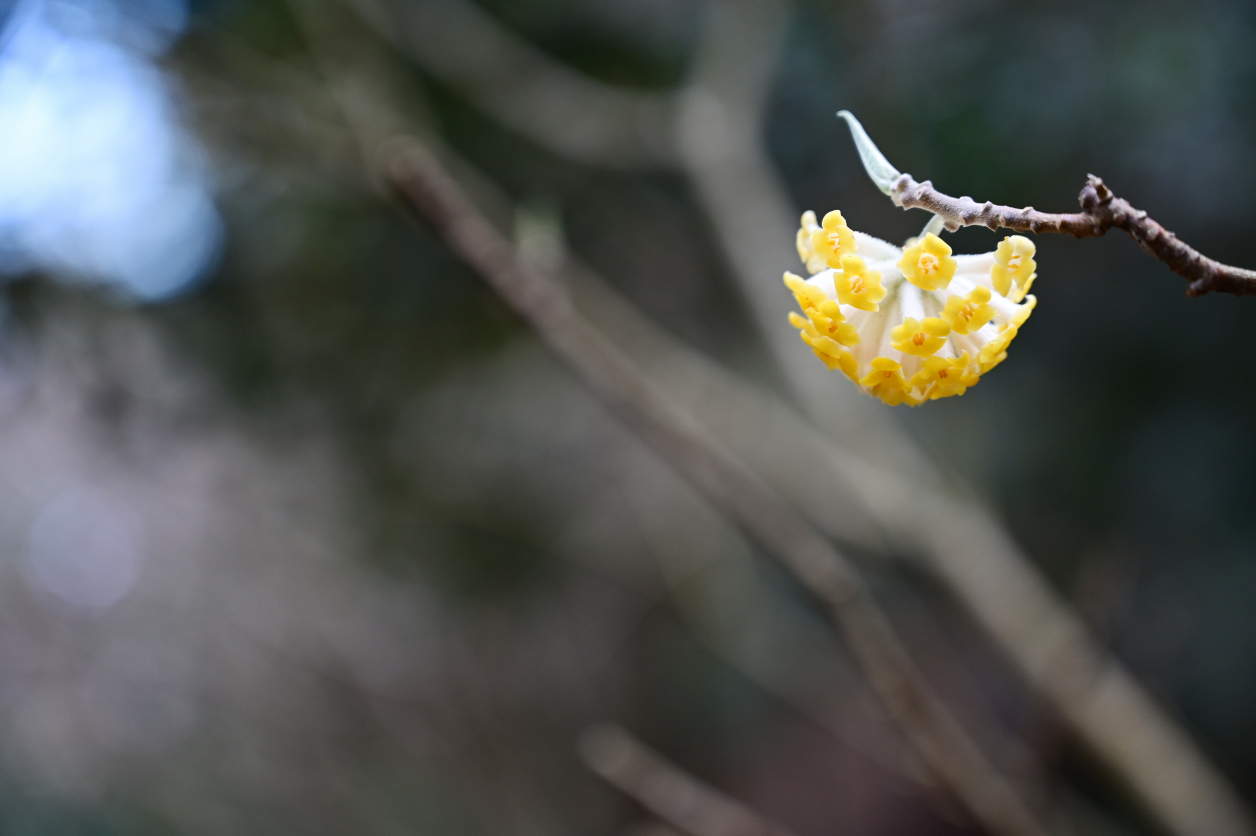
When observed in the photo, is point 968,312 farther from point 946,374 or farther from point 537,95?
point 537,95

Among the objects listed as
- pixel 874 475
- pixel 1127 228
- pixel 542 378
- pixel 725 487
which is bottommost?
pixel 1127 228

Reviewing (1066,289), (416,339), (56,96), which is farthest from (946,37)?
(56,96)

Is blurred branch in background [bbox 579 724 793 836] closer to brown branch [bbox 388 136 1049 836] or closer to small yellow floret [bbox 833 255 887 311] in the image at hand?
brown branch [bbox 388 136 1049 836]

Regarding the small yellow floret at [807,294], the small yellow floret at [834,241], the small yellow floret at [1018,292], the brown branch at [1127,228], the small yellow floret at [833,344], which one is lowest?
the brown branch at [1127,228]

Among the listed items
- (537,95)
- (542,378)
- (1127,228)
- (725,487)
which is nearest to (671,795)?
(725,487)

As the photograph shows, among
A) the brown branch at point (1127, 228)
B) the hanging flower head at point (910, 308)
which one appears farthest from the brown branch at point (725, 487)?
the brown branch at point (1127, 228)

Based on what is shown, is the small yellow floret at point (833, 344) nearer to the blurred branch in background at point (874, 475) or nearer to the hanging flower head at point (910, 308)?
the hanging flower head at point (910, 308)
